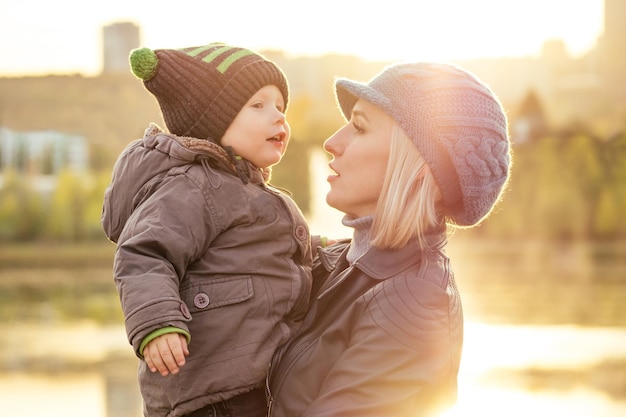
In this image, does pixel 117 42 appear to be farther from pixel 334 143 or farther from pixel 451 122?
pixel 451 122

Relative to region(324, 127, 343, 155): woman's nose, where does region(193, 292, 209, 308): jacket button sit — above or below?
below

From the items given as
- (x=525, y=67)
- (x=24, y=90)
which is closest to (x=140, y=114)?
(x=24, y=90)

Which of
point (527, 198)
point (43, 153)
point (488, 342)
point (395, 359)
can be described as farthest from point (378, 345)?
point (43, 153)

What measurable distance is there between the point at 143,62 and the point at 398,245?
719 mm

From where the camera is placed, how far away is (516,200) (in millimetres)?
19078

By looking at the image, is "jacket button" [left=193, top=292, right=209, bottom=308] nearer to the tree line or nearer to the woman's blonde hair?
the woman's blonde hair

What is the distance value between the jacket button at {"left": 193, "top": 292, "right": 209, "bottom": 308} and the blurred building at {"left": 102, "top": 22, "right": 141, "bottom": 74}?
59560mm

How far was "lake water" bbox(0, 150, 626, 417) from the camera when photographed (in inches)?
310

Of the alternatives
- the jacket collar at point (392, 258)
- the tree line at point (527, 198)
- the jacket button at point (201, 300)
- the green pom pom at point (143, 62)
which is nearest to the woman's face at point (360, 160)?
the jacket collar at point (392, 258)

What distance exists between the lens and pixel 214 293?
83.7 inches

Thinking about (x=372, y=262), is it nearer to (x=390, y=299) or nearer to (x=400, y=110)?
(x=390, y=299)

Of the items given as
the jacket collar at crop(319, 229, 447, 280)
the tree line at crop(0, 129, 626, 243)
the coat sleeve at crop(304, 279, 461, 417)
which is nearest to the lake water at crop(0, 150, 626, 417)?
the coat sleeve at crop(304, 279, 461, 417)

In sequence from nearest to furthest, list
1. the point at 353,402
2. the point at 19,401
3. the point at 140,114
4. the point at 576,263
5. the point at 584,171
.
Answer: the point at 353,402, the point at 19,401, the point at 576,263, the point at 584,171, the point at 140,114

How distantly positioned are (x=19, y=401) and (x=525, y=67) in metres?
56.0
